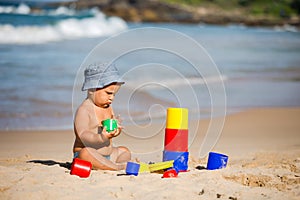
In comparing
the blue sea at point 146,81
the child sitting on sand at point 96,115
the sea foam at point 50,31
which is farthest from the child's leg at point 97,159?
the sea foam at point 50,31

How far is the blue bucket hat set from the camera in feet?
14.6

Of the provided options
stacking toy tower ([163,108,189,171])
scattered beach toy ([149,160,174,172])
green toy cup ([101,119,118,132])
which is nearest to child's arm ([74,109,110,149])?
green toy cup ([101,119,118,132])

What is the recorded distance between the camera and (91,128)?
4477 mm

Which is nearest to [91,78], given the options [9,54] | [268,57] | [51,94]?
[51,94]

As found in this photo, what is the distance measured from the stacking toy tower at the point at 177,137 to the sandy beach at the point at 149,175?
147 millimetres

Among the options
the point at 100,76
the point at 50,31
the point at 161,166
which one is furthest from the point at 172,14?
the point at 161,166

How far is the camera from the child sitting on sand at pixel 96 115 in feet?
14.5

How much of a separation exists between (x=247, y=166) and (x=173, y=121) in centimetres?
83

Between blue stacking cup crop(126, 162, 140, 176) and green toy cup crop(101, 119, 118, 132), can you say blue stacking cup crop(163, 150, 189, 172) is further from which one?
green toy cup crop(101, 119, 118, 132)

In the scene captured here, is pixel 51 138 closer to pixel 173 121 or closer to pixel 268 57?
pixel 173 121

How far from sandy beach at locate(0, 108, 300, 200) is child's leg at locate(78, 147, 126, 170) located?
0.11 m

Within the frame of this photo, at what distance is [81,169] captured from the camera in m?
4.21

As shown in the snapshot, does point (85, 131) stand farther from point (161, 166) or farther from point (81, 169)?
point (161, 166)

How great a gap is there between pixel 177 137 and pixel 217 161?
16.0 inches
